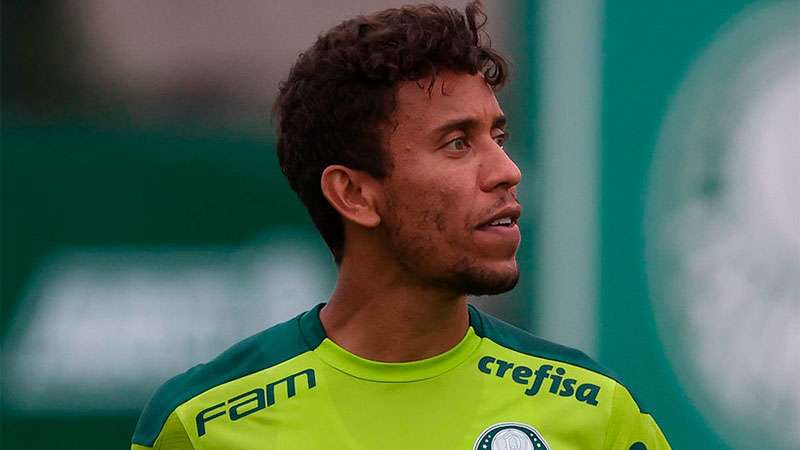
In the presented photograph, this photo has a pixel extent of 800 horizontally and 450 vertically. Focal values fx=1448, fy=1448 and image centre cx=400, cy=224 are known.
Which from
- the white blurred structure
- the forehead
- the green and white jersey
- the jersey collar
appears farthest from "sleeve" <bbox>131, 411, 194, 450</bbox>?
the white blurred structure

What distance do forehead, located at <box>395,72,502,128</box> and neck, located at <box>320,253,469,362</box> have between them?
1.11 ft

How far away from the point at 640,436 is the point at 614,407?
8cm

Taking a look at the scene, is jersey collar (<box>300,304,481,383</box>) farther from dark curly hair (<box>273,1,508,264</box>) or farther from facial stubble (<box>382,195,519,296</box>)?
dark curly hair (<box>273,1,508,264</box>)

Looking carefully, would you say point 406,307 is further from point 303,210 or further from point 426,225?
point 303,210

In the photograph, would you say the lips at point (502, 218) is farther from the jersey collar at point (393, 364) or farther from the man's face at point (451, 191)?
the jersey collar at point (393, 364)

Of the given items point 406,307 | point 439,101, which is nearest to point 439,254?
point 406,307

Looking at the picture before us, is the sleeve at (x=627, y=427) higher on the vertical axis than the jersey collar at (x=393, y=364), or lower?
lower

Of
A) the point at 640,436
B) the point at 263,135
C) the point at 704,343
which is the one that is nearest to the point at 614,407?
the point at 640,436

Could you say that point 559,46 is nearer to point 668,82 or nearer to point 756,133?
point 668,82

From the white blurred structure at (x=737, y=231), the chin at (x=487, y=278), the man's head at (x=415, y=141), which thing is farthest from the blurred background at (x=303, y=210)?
the chin at (x=487, y=278)

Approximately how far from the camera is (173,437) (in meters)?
3.02

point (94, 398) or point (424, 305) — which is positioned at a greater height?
point (94, 398)

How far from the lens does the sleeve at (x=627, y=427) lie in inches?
116

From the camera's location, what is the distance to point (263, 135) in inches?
235
